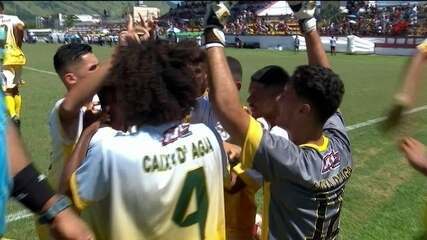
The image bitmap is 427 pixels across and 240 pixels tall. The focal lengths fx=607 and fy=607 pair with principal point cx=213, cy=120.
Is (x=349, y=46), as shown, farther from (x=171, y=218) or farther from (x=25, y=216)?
(x=171, y=218)

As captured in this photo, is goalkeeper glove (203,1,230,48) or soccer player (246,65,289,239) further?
soccer player (246,65,289,239)

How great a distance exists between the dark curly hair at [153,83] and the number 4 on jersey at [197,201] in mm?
274

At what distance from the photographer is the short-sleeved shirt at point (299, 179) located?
2904 mm

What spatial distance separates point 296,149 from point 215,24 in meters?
0.78

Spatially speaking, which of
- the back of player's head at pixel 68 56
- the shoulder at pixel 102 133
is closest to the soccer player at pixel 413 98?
the shoulder at pixel 102 133

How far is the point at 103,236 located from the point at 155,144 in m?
0.49

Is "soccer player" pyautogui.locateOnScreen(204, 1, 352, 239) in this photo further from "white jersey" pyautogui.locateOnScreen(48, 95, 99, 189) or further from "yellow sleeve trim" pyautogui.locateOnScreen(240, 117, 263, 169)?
"white jersey" pyautogui.locateOnScreen(48, 95, 99, 189)

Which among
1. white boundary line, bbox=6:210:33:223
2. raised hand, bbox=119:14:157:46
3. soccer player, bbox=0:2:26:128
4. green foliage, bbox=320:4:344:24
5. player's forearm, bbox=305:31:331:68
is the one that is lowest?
green foliage, bbox=320:4:344:24

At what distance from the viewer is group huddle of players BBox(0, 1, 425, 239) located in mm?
2600

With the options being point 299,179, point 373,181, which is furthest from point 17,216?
point 373,181

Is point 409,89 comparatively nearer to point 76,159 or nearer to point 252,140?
point 252,140

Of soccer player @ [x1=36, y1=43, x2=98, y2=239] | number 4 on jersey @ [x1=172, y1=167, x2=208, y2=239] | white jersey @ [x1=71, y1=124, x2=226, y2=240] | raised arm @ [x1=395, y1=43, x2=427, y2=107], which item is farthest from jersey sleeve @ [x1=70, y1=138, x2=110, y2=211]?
raised arm @ [x1=395, y1=43, x2=427, y2=107]

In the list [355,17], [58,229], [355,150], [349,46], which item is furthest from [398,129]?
[355,17]

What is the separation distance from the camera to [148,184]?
2582 mm
